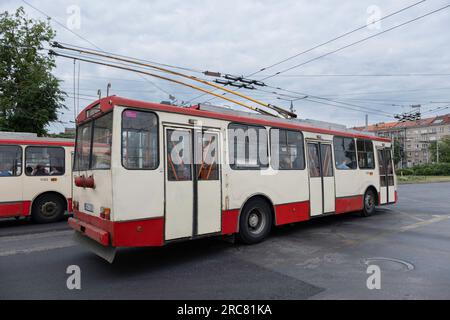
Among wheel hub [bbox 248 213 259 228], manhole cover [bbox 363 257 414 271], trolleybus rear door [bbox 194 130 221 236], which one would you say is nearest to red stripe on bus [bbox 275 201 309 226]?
wheel hub [bbox 248 213 259 228]

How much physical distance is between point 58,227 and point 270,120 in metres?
7.08

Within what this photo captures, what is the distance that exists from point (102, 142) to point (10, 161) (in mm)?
6042

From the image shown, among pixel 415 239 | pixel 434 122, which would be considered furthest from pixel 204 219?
pixel 434 122

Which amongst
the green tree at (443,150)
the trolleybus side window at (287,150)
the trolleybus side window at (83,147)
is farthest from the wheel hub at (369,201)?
the green tree at (443,150)

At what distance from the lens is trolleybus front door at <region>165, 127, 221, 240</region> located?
5.76 meters

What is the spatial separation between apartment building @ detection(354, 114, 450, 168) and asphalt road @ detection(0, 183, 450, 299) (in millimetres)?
97566

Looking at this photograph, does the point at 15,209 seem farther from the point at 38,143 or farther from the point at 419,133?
the point at 419,133

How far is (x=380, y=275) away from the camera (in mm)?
5066

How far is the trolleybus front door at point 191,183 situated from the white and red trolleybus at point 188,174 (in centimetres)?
2

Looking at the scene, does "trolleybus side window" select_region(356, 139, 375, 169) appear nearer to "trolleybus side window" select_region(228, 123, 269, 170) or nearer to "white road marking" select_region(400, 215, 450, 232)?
"white road marking" select_region(400, 215, 450, 232)

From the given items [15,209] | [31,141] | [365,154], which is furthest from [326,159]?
[15,209]

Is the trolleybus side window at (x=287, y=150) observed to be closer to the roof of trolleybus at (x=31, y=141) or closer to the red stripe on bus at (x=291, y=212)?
the red stripe on bus at (x=291, y=212)

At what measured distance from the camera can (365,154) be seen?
10789mm
